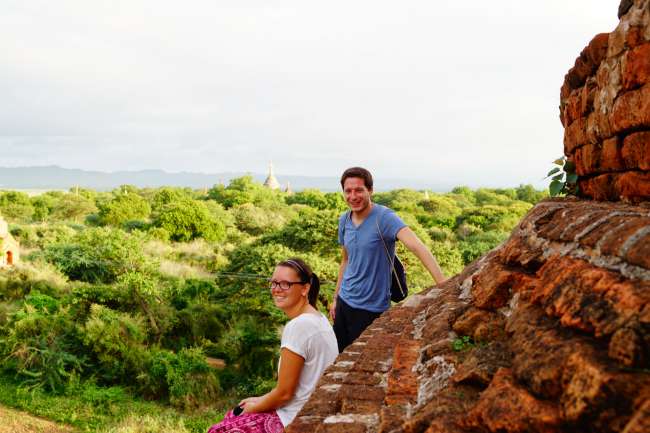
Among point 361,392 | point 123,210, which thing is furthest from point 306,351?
point 123,210

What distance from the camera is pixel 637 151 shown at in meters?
2.04

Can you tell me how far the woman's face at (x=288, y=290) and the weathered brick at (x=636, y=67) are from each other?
5.73 ft

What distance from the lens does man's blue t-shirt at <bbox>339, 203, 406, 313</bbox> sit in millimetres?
3551

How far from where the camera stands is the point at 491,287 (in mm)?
2133

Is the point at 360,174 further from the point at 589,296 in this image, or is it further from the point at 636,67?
the point at 589,296

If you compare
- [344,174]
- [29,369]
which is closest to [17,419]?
[29,369]

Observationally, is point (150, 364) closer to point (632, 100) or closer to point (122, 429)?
point (122, 429)

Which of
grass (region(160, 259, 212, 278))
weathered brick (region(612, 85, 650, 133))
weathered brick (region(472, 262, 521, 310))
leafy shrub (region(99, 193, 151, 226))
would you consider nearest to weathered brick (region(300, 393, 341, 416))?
weathered brick (region(472, 262, 521, 310))

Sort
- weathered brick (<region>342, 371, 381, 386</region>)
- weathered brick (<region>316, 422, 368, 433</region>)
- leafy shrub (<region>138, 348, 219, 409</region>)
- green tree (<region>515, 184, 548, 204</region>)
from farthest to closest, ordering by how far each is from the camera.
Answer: green tree (<region>515, 184, 548, 204</region>)
leafy shrub (<region>138, 348, 219, 409</region>)
weathered brick (<region>342, 371, 381, 386</region>)
weathered brick (<region>316, 422, 368, 433</region>)

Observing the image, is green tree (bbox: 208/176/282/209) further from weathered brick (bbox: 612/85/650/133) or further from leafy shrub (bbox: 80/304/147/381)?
weathered brick (bbox: 612/85/650/133)

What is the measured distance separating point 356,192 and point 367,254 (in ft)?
1.36

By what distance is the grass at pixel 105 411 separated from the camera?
7906 millimetres

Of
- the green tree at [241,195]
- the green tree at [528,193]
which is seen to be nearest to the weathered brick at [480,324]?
the green tree at [241,195]

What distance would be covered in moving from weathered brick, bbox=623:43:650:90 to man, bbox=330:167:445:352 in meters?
1.67
